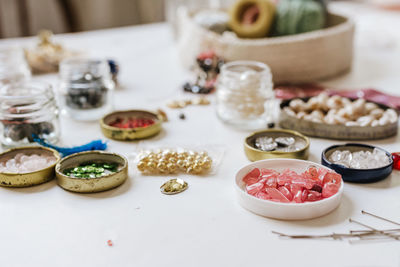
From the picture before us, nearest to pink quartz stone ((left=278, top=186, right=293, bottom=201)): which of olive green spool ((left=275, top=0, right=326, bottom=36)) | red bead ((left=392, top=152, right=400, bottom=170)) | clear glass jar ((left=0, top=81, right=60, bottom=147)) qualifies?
red bead ((left=392, top=152, right=400, bottom=170))

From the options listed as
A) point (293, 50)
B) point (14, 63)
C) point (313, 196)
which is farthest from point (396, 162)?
point (14, 63)

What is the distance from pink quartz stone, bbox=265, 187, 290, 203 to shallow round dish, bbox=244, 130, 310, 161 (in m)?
0.13

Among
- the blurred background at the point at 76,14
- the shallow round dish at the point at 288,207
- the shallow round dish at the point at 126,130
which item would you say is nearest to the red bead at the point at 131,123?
the shallow round dish at the point at 126,130

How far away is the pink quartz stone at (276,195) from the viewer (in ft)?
2.37

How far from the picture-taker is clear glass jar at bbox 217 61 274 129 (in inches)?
39.8

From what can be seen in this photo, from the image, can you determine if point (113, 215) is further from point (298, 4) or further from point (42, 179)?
point (298, 4)

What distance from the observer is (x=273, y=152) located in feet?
2.80

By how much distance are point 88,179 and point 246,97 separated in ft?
1.30

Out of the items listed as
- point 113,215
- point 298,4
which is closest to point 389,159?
point 113,215

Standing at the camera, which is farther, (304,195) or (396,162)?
(396,162)

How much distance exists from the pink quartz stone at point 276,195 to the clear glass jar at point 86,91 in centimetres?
51

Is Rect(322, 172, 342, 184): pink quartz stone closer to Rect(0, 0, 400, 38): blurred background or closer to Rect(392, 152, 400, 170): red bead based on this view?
Rect(392, 152, 400, 170): red bead

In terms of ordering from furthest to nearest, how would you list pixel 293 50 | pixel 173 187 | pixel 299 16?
1. pixel 299 16
2. pixel 293 50
3. pixel 173 187

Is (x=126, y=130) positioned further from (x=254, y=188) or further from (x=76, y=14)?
(x=76, y=14)
